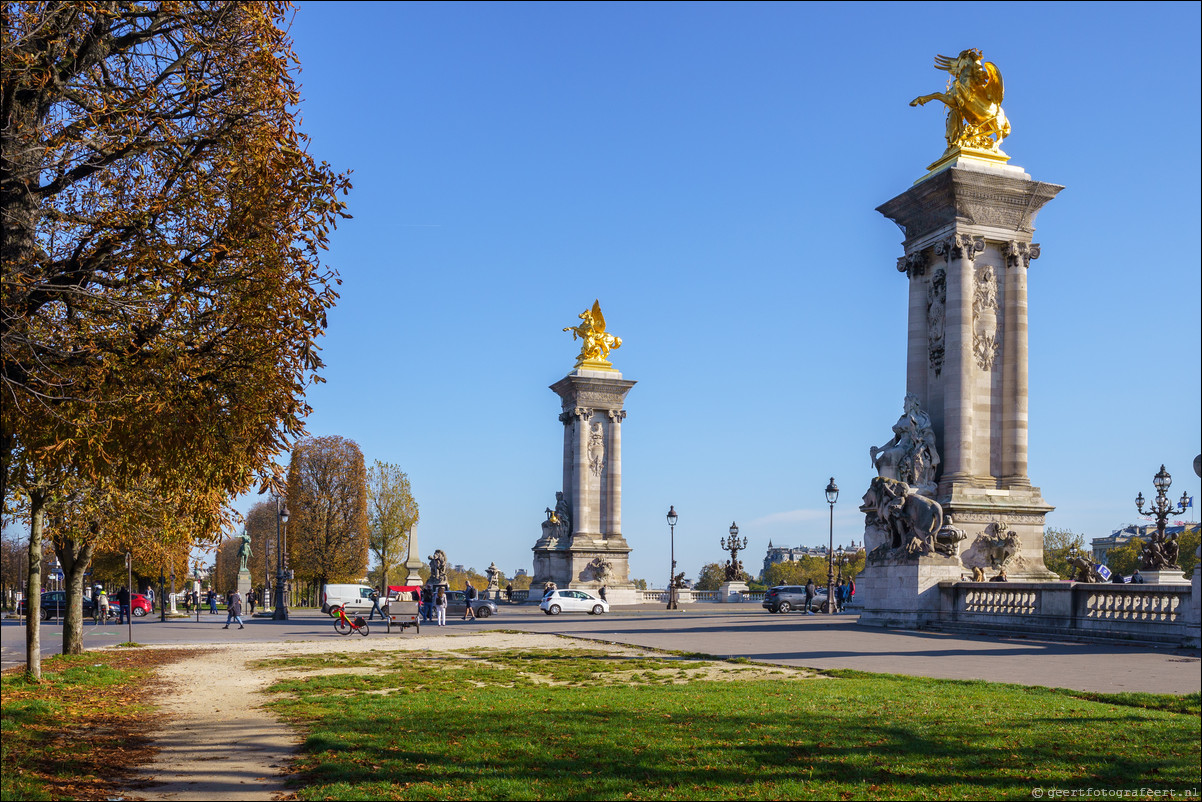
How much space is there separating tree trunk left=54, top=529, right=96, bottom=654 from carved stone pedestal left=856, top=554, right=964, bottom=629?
20348mm

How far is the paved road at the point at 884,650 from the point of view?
16.6 metres

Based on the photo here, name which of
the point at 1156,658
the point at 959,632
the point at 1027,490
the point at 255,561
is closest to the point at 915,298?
the point at 1027,490

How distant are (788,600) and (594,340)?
77.2ft

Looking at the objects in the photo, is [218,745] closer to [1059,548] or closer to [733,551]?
[733,551]

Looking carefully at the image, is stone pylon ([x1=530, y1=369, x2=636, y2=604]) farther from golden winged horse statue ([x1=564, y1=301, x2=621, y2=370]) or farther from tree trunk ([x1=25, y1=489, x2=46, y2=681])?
tree trunk ([x1=25, y1=489, x2=46, y2=681])

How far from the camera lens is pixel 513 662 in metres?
20.8

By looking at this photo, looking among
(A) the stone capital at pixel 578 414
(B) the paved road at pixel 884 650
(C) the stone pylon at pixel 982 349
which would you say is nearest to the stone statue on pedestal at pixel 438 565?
(A) the stone capital at pixel 578 414

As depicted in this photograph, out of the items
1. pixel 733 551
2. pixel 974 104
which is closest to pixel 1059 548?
pixel 733 551

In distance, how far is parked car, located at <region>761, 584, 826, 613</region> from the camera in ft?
182

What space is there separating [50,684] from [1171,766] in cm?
1547

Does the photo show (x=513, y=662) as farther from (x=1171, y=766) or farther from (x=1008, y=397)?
(x=1008, y=397)

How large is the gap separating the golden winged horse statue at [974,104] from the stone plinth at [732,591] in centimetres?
4203

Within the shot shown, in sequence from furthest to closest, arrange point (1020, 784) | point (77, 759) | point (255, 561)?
point (255, 561) < point (77, 759) < point (1020, 784)

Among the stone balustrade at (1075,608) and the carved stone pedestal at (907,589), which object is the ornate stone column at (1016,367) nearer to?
the carved stone pedestal at (907,589)
